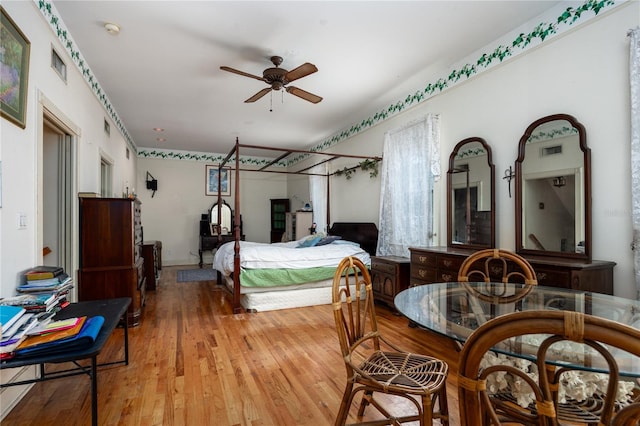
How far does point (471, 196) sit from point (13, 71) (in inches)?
144

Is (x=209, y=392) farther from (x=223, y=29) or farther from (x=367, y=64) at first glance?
(x=367, y=64)

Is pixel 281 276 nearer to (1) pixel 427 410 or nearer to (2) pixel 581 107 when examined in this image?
(1) pixel 427 410

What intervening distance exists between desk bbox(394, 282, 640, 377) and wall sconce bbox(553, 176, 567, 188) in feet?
3.42

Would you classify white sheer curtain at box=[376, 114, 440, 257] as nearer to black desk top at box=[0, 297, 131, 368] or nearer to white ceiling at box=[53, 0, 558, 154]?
white ceiling at box=[53, 0, 558, 154]

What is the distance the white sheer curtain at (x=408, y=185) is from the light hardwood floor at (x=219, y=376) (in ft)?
3.40

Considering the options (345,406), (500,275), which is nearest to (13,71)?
(345,406)

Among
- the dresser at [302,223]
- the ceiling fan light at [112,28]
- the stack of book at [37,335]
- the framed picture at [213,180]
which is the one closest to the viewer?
the stack of book at [37,335]

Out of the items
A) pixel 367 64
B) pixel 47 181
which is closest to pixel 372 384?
pixel 367 64

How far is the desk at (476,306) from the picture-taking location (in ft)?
4.17

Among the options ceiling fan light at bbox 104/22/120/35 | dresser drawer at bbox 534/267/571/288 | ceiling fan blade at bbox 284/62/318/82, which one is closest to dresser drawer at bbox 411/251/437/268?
dresser drawer at bbox 534/267/571/288

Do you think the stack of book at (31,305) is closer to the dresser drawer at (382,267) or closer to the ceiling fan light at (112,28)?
the ceiling fan light at (112,28)

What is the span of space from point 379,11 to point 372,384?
8.42 feet

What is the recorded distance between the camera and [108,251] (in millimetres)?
3205

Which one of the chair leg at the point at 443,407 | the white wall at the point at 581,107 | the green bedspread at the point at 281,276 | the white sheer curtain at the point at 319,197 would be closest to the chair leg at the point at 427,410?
the chair leg at the point at 443,407
